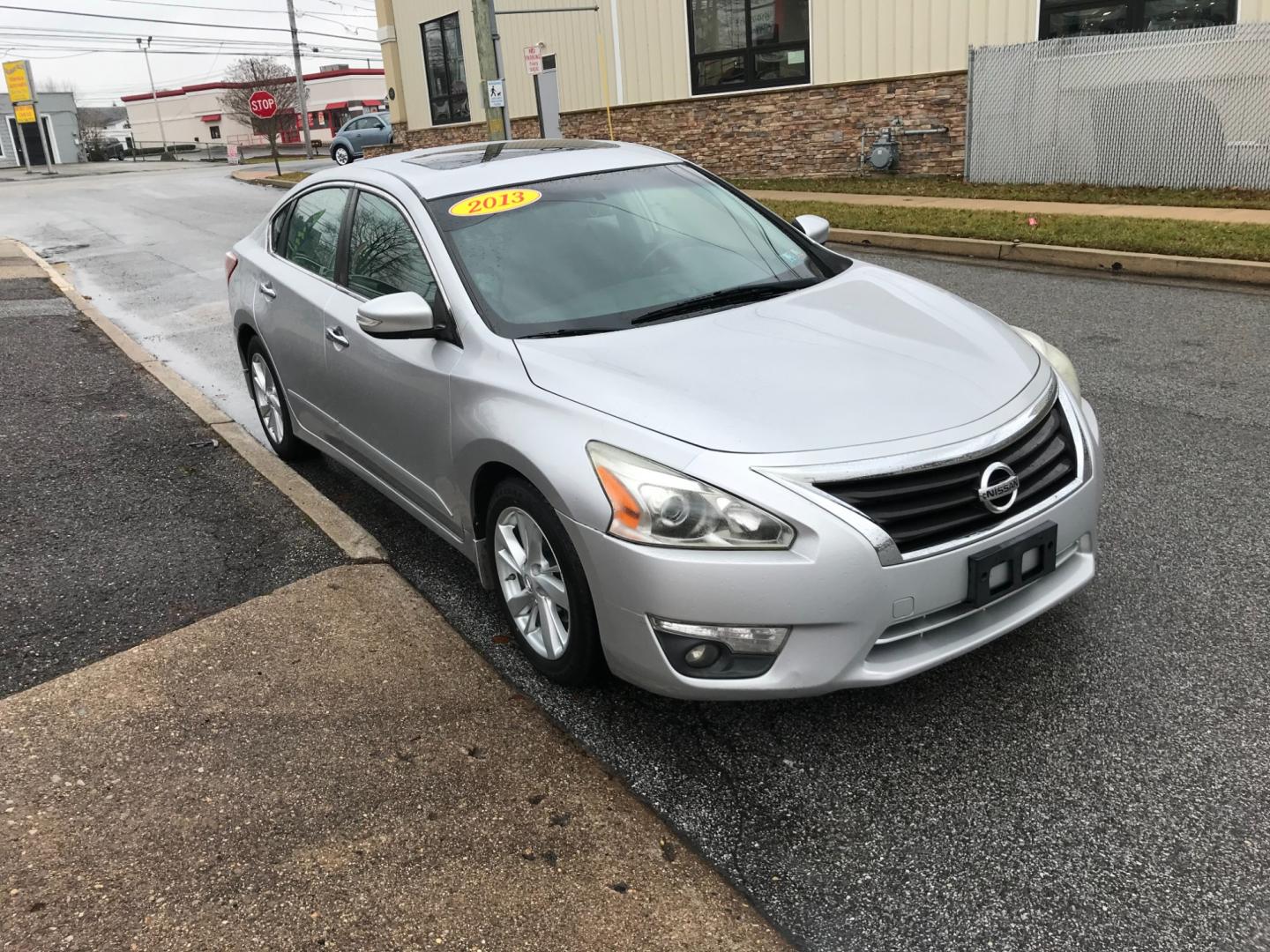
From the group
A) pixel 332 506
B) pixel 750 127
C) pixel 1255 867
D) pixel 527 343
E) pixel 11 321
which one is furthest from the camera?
pixel 750 127

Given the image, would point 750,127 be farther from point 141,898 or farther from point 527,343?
point 141,898

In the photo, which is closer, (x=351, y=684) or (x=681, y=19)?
(x=351, y=684)

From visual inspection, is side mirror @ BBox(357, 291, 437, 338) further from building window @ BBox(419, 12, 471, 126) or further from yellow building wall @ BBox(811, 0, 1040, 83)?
building window @ BBox(419, 12, 471, 126)

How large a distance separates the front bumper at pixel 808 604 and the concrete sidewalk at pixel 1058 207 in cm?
1015

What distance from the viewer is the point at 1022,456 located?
304cm

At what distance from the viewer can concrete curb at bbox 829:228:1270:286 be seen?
919 centimetres

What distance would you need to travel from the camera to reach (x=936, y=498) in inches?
111

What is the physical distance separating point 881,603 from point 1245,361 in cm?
509

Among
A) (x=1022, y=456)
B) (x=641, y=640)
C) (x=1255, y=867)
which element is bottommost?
(x=1255, y=867)

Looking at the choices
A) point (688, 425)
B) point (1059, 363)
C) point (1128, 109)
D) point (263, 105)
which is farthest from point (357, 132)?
point (688, 425)

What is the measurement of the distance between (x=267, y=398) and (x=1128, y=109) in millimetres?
13399

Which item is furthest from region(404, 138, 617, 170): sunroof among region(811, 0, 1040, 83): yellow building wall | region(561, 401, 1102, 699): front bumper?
region(811, 0, 1040, 83): yellow building wall

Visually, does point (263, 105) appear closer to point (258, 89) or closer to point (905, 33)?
point (905, 33)

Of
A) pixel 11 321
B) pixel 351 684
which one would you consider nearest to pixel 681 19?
pixel 11 321
